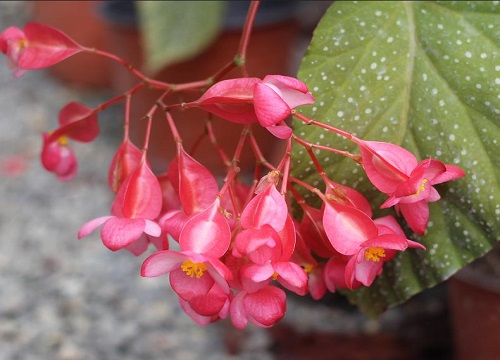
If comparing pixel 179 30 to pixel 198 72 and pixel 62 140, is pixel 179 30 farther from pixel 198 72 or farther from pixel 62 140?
pixel 62 140

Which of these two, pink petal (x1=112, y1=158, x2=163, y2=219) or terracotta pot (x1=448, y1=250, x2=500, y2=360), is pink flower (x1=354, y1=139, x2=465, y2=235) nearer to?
pink petal (x1=112, y1=158, x2=163, y2=219)

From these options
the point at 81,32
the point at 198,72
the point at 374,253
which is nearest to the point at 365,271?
the point at 374,253

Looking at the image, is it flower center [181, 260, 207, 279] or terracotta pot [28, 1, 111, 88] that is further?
terracotta pot [28, 1, 111, 88]

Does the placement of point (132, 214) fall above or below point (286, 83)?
below

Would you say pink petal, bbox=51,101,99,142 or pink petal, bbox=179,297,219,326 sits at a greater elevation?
pink petal, bbox=51,101,99,142

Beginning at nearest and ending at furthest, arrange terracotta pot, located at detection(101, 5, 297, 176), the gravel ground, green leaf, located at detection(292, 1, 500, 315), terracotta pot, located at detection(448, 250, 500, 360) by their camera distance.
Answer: green leaf, located at detection(292, 1, 500, 315) → terracotta pot, located at detection(448, 250, 500, 360) → the gravel ground → terracotta pot, located at detection(101, 5, 297, 176)

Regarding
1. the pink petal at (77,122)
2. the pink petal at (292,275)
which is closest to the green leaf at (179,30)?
the pink petal at (77,122)

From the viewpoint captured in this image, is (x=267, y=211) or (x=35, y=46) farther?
(x=35, y=46)

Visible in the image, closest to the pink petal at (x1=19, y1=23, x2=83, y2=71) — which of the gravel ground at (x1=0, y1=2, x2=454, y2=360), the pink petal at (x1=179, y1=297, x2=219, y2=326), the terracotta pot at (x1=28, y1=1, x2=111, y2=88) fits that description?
the pink petal at (x1=179, y1=297, x2=219, y2=326)
